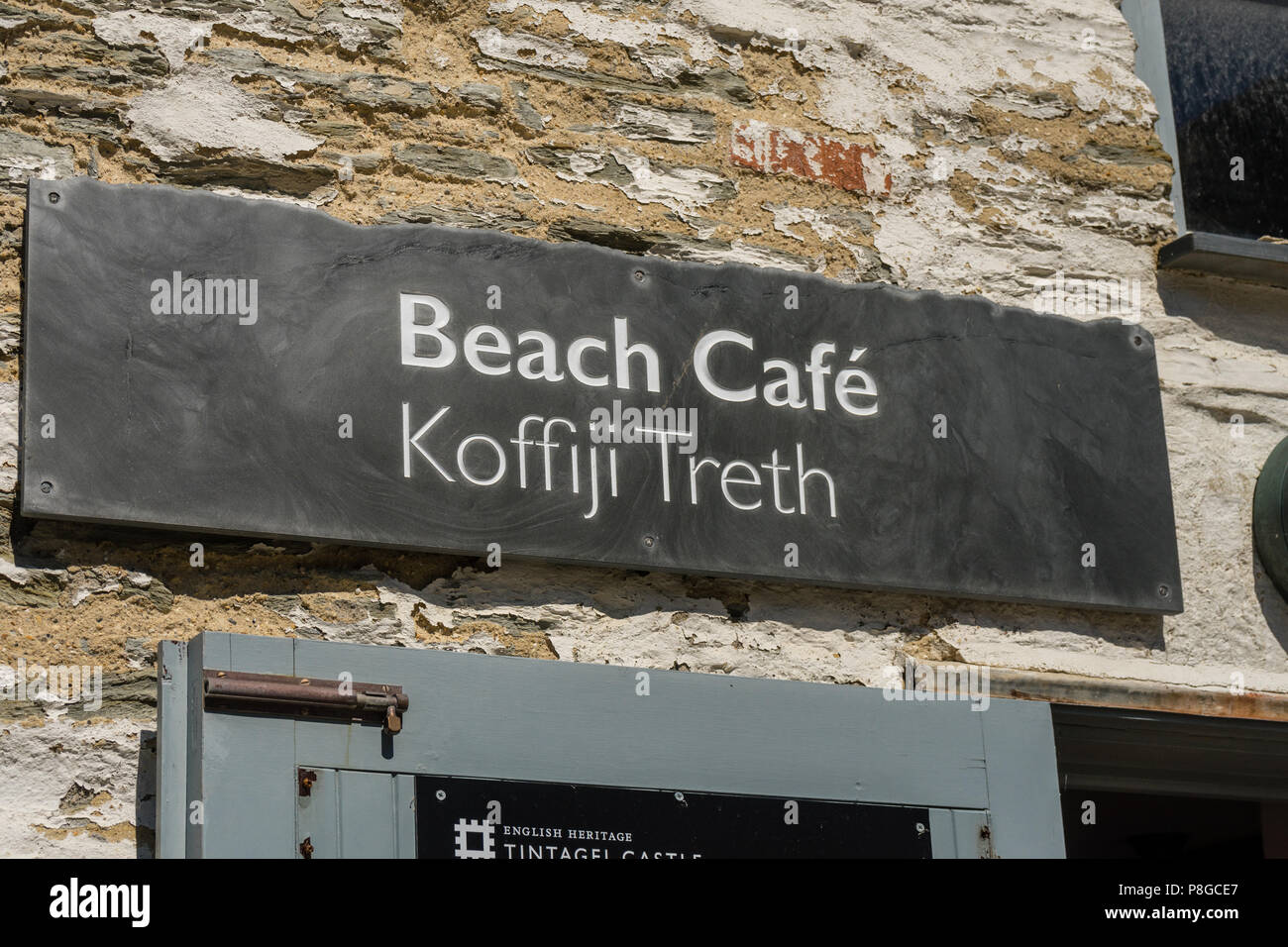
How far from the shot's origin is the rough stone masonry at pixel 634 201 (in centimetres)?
268

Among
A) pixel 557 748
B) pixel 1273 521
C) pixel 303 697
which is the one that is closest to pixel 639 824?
pixel 557 748

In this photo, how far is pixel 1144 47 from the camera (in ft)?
12.7

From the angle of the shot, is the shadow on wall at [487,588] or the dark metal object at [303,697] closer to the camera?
the dark metal object at [303,697]

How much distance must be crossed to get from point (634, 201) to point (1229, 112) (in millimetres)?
1522

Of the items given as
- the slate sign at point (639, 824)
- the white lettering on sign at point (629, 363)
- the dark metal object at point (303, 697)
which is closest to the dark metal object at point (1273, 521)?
the white lettering on sign at point (629, 363)

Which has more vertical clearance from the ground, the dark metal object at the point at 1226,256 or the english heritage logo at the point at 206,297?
the dark metal object at the point at 1226,256

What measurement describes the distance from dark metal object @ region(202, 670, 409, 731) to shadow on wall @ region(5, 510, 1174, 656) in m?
0.24

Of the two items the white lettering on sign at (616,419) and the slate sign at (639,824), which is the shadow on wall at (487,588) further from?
the slate sign at (639,824)

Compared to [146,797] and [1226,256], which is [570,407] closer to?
[146,797]

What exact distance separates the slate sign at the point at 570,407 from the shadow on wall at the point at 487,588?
6 cm

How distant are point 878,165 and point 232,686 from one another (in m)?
1.70

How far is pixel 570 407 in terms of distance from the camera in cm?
297
